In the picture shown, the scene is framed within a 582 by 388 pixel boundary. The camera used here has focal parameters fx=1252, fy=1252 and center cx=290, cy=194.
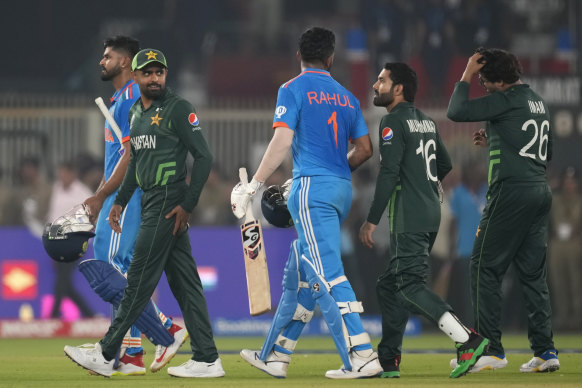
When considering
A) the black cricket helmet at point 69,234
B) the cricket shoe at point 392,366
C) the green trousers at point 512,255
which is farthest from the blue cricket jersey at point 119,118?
the green trousers at point 512,255

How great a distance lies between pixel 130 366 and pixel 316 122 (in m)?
2.47

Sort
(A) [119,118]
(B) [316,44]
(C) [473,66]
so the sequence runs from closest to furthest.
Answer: (B) [316,44] < (C) [473,66] < (A) [119,118]

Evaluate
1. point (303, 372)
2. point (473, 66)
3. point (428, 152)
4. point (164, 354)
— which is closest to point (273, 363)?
point (303, 372)

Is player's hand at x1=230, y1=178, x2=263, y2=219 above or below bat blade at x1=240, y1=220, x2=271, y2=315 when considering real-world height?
above

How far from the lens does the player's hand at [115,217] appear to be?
369 inches

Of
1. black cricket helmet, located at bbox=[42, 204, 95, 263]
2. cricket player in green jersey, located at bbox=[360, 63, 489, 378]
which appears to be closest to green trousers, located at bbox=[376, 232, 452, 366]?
cricket player in green jersey, located at bbox=[360, 63, 489, 378]

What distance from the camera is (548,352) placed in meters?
9.66

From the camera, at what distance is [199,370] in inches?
361

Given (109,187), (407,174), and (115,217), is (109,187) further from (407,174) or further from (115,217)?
(407,174)

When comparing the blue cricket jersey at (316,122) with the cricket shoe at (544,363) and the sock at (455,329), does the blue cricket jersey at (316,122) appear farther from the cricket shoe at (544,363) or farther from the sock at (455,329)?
the cricket shoe at (544,363)

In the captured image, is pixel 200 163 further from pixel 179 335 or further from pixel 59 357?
pixel 59 357

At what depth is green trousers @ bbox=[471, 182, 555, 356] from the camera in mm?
9539

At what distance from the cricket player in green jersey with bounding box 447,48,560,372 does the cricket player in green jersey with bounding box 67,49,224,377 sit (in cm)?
206

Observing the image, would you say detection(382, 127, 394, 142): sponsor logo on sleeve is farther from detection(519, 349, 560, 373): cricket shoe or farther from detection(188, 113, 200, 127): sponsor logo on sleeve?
detection(519, 349, 560, 373): cricket shoe
